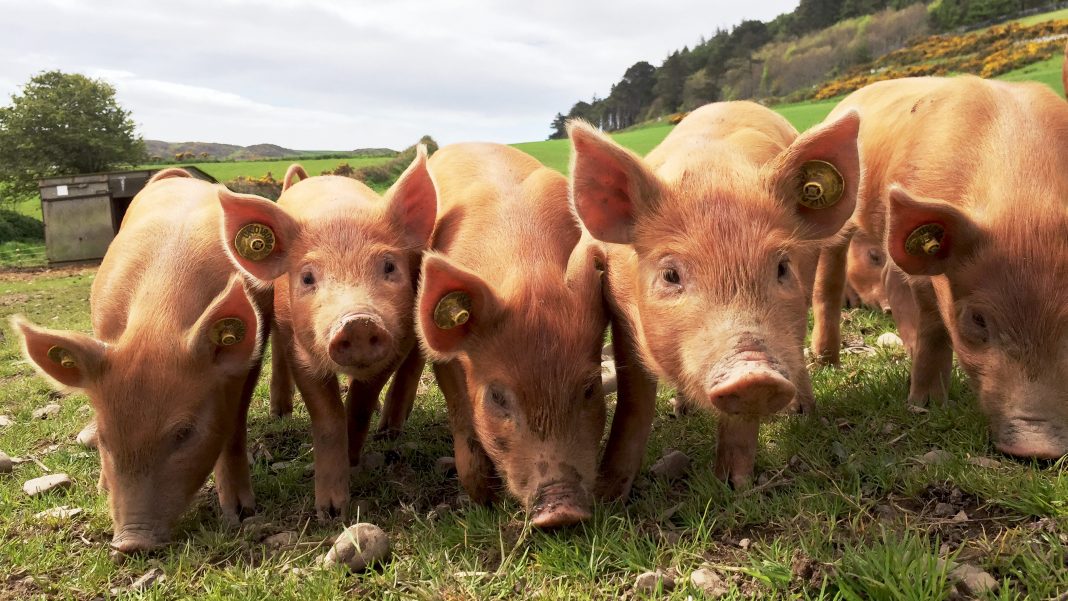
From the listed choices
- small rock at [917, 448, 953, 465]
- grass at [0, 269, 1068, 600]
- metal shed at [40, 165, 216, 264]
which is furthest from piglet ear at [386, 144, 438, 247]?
metal shed at [40, 165, 216, 264]

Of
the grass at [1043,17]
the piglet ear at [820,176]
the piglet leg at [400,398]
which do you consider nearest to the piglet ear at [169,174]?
the piglet leg at [400,398]

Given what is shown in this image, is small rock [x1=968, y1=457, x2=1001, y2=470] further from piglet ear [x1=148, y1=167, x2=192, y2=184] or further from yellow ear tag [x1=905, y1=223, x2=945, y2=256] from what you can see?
piglet ear [x1=148, y1=167, x2=192, y2=184]

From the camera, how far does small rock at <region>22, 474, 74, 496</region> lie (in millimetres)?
4246

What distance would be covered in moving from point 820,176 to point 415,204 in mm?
2152

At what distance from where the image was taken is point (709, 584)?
8.43ft

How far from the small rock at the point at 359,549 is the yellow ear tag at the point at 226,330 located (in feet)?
3.81

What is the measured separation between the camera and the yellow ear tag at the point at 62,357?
3.51 metres

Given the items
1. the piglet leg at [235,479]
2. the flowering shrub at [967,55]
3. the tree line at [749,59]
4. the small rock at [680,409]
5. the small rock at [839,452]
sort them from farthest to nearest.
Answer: the tree line at [749,59] → the flowering shrub at [967,55] → the small rock at [680,409] → the piglet leg at [235,479] → the small rock at [839,452]

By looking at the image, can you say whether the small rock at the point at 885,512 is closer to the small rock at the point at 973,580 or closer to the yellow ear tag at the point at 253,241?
the small rock at the point at 973,580

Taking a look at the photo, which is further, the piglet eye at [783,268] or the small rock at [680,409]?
the small rock at [680,409]

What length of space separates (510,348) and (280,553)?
1436mm

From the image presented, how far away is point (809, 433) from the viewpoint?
3832 mm

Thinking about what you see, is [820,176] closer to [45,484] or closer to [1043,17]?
[45,484]

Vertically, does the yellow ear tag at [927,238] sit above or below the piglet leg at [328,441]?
above
